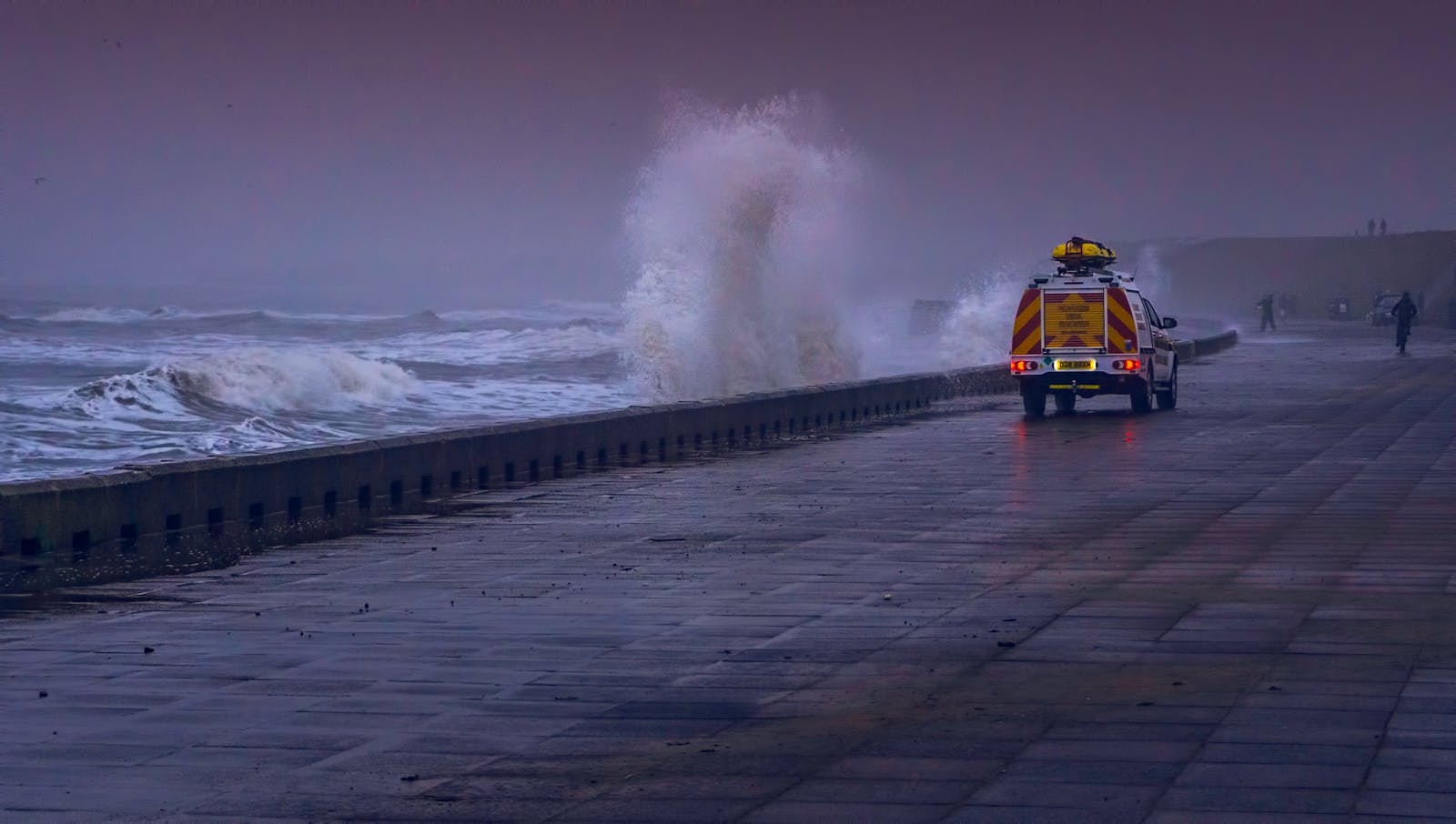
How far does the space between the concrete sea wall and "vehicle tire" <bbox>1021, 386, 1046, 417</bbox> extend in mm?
7542

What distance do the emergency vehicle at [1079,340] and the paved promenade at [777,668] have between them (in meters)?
13.8

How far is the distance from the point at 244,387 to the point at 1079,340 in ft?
79.8

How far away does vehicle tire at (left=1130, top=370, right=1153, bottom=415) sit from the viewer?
105 ft

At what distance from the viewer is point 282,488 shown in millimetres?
16094

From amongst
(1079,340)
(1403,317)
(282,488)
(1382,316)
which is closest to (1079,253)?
(1079,340)

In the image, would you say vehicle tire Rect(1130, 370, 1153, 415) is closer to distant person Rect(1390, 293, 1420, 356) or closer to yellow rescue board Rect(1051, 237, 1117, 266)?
yellow rescue board Rect(1051, 237, 1117, 266)

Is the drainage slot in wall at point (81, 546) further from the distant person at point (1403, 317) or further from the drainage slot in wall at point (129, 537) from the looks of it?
the distant person at point (1403, 317)

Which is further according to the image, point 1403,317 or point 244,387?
point 1403,317

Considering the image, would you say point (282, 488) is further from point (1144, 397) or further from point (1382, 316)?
point (1382, 316)

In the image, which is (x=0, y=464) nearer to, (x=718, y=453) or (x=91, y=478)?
(x=718, y=453)

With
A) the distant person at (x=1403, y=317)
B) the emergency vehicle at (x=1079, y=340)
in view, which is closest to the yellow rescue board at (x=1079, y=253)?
the emergency vehicle at (x=1079, y=340)

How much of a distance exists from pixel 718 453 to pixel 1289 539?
35.4 feet

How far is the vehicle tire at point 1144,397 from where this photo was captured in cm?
3216

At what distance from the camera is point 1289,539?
47.1 feet
